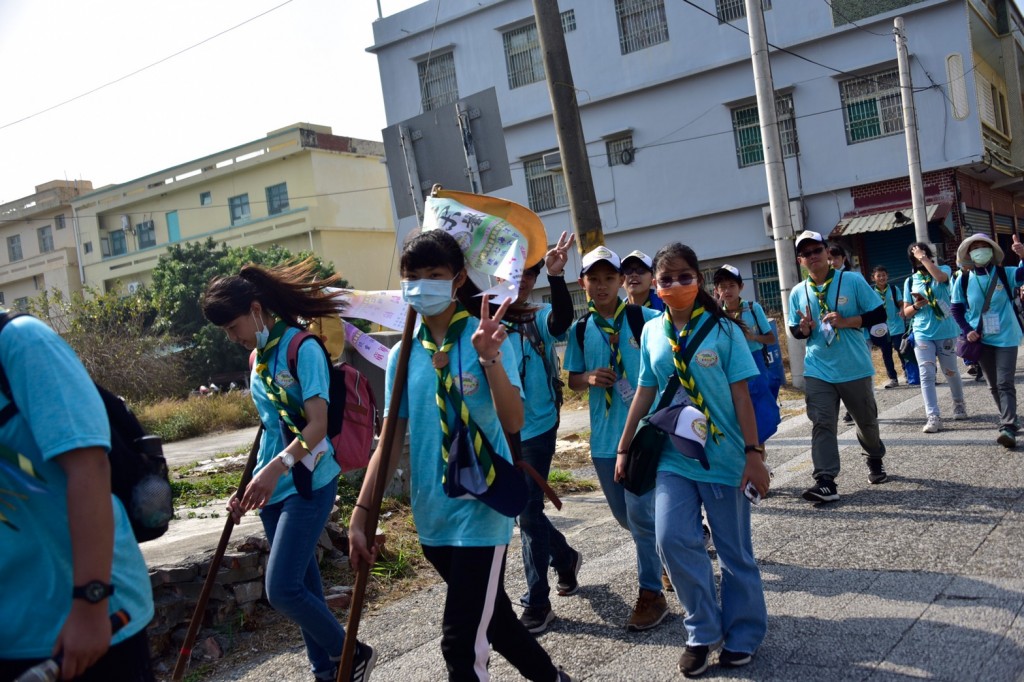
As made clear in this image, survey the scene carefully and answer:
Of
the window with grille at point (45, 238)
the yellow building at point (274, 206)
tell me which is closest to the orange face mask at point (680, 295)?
the yellow building at point (274, 206)

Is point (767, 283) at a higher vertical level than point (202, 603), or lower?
higher


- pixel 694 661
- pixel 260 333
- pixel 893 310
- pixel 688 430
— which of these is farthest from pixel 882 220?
pixel 260 333

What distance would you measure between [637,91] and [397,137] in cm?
1841

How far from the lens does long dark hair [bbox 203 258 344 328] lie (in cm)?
442

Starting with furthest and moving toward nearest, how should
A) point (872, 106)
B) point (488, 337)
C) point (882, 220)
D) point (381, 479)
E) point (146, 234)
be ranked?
point (146, 234), point (872, 106), point (882, 220), point (381, 479), point (488, 337)

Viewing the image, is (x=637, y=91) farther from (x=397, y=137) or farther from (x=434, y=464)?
(x=434, y=464)

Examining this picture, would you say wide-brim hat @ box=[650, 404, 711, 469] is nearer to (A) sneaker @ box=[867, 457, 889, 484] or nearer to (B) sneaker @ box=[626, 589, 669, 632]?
(B) sneaker @ box=[626, 589, 669, 632]

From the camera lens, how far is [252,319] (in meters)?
4.47

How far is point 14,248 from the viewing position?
51188 mm

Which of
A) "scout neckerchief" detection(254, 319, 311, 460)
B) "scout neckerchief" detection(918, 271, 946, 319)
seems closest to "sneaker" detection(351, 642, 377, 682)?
"scout neckerchief" detection(254, 319, 311, 460)

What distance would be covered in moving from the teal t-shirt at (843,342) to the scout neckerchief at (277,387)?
4.50 meters

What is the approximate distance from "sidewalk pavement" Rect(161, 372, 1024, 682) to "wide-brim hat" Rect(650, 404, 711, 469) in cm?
94

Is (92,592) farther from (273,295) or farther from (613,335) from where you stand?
(613,335)

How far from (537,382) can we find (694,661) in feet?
6.07
